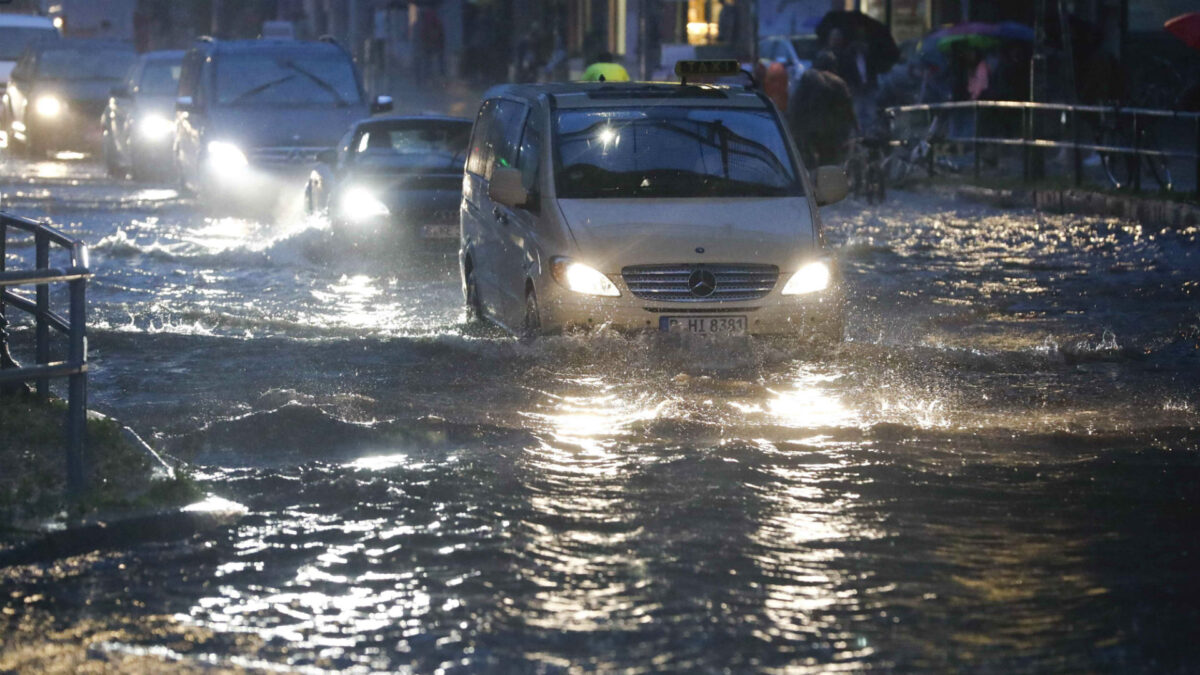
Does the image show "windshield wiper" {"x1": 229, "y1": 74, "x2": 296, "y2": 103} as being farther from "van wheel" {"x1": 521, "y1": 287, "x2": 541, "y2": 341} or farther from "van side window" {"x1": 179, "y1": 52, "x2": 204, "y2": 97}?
"van wheel" {"x1": 521, "y1": 287, "x2": 541, "y2": 341}

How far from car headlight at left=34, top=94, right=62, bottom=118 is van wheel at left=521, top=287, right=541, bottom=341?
25.4 m

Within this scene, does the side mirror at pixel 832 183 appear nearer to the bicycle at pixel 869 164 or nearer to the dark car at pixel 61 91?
the bicycle at pixel 869 164

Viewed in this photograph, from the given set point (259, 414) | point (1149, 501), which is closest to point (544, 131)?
point (259, 414)

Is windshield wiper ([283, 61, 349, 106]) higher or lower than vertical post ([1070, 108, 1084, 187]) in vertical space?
higher

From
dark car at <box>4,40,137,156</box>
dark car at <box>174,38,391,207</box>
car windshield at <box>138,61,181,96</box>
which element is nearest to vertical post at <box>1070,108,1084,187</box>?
dark car at <box>174,38,391,207</box>

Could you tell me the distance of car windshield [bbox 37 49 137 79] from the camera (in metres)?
34.7

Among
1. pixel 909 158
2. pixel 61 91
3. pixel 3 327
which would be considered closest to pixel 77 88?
pixel 61 91

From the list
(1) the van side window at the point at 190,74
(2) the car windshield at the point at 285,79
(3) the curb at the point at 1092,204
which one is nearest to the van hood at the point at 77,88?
(1) the van side window at the point at 190,74

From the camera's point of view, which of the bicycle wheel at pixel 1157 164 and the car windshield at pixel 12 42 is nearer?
the bicycle wheel at pixel 1157 164

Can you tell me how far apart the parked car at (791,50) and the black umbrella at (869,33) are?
3.78 m

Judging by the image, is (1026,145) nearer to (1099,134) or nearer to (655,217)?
(1099,134)

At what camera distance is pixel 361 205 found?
706 inches

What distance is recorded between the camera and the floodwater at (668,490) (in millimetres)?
5660

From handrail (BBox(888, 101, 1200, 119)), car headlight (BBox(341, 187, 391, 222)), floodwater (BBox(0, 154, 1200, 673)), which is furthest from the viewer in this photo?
handrail (BBox(888, 101, 1200, 119))
